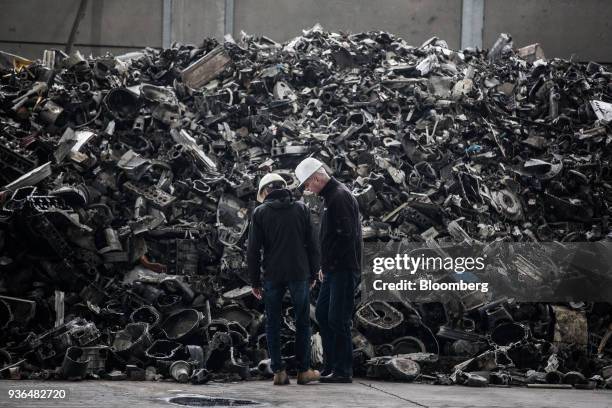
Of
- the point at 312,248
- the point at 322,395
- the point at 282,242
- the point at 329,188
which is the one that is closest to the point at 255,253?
the point at 282,242

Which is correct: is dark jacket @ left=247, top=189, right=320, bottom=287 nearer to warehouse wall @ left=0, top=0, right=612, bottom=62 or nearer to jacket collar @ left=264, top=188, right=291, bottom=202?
jacket collar @ left=264, top=188, right=291, bottom=202

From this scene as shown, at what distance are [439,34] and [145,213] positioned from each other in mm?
11262

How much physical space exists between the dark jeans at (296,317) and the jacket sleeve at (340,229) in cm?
36

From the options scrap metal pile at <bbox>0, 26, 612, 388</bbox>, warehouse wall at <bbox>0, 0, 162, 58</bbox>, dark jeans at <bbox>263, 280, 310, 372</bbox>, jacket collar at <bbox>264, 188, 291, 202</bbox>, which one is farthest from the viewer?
warehouse wall at <bbox>0, 0, 162, 58</bbox>

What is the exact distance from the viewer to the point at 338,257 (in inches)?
278

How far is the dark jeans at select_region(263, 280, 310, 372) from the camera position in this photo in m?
6.82

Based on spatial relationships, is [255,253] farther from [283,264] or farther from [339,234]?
[339,234]

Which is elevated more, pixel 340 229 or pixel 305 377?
pixel 340 229

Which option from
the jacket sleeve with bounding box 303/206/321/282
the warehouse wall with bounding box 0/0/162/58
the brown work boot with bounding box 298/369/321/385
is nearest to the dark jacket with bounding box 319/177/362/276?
the jacket sleeve with bounding box 303/206/321/282

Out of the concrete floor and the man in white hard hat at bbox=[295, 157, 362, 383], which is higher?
the man in white hard hat at bbox=[295, 157, 362, 383]

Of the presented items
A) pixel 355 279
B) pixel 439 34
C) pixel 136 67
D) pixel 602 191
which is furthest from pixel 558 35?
pixel 355 279

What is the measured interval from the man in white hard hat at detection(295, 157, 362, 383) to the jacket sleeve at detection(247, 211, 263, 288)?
0.54m

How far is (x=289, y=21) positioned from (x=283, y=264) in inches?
505

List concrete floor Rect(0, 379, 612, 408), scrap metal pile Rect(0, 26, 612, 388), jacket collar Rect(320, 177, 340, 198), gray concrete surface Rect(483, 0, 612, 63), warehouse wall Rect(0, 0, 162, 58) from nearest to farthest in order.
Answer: concrete floor Rect(0, 379, 612, 408) → jacket collar Rect(320, 177, 340, 198) → scrap metal pile Rect(0, 26, 612, 388) → warehouse wall Rect(0, 0, 162, 58) → gray concrete surface Rect(483, 0, 612, 63)
